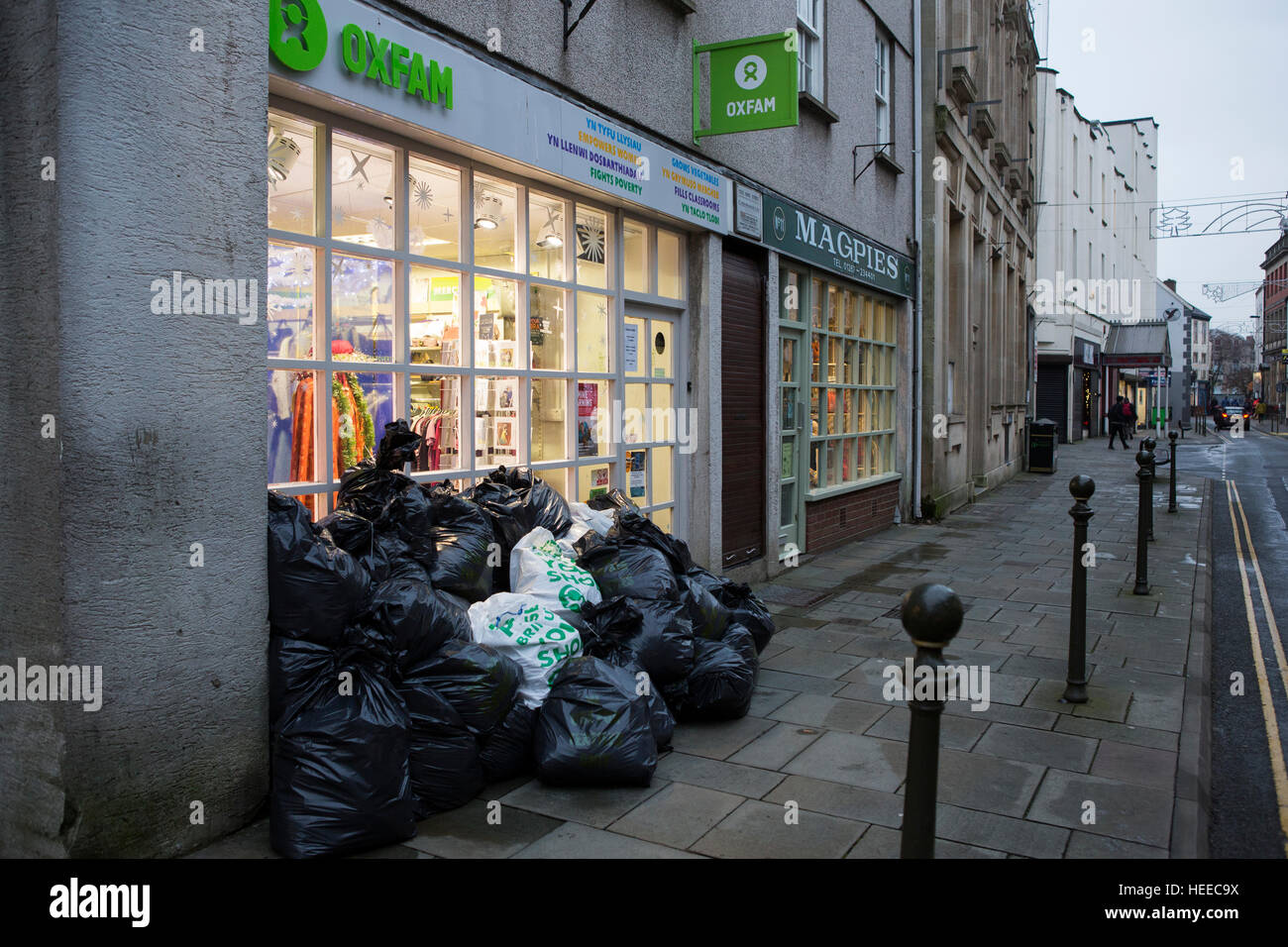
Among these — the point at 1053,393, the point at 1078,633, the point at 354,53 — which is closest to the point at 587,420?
the point at 354,53

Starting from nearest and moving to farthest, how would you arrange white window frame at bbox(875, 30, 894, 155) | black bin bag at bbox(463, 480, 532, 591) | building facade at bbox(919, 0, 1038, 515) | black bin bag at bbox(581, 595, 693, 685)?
1. black bin bag at bbox(581, 595, 693, 685)
2. black bin bag at bbox(463, 480, 532, 591)
3. white window frame at bbox(875, 30, 894, 155)
4. building facade at bbox(919, 0, 1038, 515)

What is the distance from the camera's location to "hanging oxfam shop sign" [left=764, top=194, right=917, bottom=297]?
973cm

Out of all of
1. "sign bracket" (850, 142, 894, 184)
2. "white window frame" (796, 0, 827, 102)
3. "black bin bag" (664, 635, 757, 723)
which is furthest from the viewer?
A: "sign bracket" (850, 142, 894, 184)

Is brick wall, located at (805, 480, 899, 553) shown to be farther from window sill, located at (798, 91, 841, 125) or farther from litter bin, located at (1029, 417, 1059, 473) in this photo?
litter bin, located at (1029, 417, 1059, 473)

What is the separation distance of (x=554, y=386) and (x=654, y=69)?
2695 mm

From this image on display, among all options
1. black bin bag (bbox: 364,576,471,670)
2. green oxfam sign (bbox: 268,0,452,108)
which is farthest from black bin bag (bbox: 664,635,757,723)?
green oxfam sign (bbox: 268,0,452,108)

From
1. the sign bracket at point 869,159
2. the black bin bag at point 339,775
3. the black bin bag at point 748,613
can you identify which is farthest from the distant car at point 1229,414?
the black bin bag at point 339,775

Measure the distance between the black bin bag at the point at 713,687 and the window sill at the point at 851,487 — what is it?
5.81 metres

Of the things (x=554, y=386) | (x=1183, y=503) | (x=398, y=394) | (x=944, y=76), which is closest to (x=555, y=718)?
(x=398, y=394)

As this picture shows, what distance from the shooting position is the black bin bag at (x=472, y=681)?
4.07 m

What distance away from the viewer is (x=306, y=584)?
3.95 m

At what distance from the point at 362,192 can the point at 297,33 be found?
90 centimetres

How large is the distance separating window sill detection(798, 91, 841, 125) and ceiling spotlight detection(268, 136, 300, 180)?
6.52 m

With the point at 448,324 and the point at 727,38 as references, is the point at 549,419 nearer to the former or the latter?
the point at 448,324
